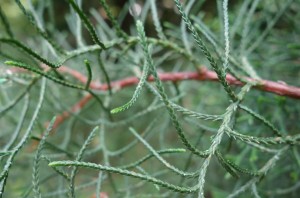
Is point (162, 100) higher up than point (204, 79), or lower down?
lower down

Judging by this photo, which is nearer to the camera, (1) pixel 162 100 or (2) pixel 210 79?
(1) pixel 162 100

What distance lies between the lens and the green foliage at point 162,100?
723mm

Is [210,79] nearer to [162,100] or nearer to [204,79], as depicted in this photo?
[204,79]

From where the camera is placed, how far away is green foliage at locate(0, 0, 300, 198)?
0.72 metres

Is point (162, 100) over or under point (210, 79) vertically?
under

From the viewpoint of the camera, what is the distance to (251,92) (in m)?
1.39

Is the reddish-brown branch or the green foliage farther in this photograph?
the reddish-brown branch

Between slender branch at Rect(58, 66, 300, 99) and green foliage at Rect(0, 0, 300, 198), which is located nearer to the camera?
green foliage at Rect(0, 0, 300, 198)

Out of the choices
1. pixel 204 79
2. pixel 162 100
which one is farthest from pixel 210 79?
pixel 162 100

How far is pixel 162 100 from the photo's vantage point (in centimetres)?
64

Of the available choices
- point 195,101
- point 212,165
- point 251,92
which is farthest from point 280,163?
point 212,165

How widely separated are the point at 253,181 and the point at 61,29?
2.88 m

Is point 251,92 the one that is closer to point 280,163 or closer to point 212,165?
point 280,163

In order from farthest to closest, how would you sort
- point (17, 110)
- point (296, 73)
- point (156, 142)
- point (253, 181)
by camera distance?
point (156, 142) < point (17, 110) < point (296, 73) < point (253, 181)
